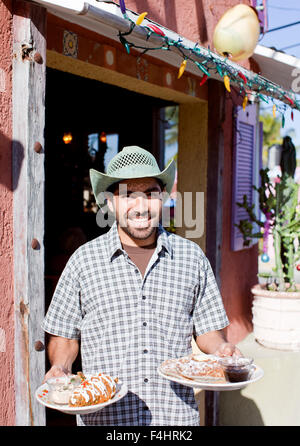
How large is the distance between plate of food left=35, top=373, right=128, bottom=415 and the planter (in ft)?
12.5

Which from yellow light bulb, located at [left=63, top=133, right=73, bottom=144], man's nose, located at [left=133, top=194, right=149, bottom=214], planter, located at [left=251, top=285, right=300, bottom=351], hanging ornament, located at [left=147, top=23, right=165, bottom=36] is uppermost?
yellow light bulb, located at [left=63, top=133, right=73, bottom=144]

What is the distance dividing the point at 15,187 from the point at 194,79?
2.92 m

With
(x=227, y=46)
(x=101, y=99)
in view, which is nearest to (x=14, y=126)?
(x=227, y=46)

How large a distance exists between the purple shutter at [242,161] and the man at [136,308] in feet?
10.9

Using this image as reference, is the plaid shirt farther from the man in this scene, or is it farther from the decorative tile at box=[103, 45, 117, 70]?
the decorative tile at box=[103, 45, 117, 70]

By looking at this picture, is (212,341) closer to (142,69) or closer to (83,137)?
(142,69)

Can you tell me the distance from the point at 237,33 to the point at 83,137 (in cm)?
554

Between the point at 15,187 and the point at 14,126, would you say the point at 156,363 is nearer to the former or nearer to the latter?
the point at 15,187

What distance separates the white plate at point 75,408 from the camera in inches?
78.4

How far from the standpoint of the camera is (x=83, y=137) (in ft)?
30.2

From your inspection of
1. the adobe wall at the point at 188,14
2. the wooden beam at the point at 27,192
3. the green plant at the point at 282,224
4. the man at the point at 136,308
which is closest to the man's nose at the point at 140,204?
the man at the point at 136,308

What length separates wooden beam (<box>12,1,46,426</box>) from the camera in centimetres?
269

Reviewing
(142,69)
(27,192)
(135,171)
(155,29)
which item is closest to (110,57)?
(142,69)

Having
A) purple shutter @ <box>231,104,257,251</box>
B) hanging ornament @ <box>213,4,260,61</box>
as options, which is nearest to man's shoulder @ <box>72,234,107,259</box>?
hanging ornament @ <box>213,4,260,61</box>
